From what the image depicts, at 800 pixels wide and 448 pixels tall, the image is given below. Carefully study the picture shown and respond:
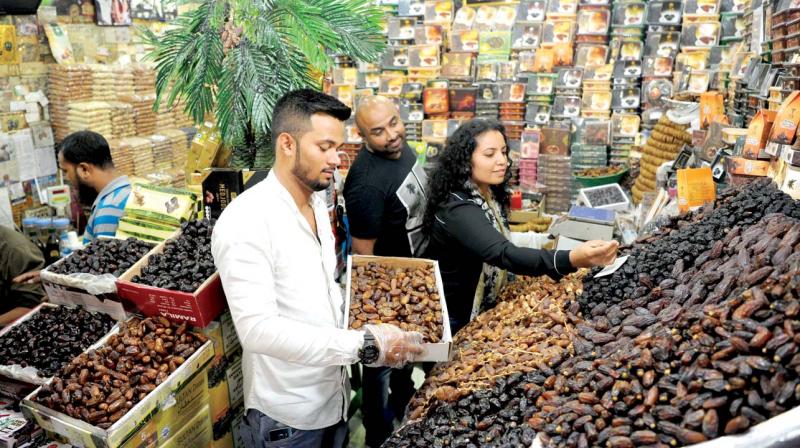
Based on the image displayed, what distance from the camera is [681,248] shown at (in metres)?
2.16

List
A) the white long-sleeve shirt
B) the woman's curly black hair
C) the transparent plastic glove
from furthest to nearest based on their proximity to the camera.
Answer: the woman's curly black hair
the transparent plastic glove
the white long-sleeve shirt

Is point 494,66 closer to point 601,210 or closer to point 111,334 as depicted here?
point 601,210

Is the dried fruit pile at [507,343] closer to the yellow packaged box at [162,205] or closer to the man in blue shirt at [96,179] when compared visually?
the yellow packaged box at [162,205]

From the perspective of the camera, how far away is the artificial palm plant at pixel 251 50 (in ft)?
8.75

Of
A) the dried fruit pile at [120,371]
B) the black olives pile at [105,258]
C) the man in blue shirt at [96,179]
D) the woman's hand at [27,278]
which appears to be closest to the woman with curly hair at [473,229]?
the dried fruit pile at [120,371]

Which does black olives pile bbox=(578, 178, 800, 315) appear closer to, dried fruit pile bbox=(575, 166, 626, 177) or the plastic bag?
the plastic bag

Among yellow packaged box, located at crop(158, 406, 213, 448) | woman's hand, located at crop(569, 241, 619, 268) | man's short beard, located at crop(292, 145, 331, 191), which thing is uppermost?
man's short beard, located at crop(292, 145, 331, 191)

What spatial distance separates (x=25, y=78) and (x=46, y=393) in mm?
4927

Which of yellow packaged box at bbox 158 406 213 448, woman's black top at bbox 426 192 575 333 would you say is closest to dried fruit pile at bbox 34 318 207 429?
yellow packaged box at bbox 158 406 213 448

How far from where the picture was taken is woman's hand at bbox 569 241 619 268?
7.41 feet

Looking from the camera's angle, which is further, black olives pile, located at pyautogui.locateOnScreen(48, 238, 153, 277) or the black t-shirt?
the black t-shirt

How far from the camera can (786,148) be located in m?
2.09

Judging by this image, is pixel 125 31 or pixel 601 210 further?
pixel 125 31

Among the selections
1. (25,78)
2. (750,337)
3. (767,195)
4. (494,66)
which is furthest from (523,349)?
(25,78)
